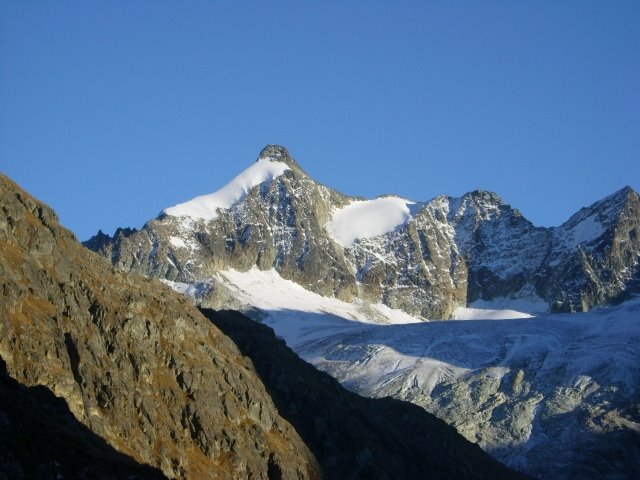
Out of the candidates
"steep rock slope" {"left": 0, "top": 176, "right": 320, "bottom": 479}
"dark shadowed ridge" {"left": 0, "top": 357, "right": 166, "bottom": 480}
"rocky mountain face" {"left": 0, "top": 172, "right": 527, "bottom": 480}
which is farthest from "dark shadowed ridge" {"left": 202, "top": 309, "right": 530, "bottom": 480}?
"dark shadowed ridge" {"left": 0, "top": 357, "right": 166, "bottom": 480}

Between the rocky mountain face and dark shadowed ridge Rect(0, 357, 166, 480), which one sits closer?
dark shadowed ridge Rect(0, 357, 166, 480)

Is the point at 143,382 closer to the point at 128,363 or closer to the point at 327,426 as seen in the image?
the point at 128,363

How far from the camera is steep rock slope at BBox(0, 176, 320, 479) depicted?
144 metres

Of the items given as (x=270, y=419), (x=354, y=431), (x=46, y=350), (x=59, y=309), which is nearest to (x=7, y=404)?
(x=46, y=350)

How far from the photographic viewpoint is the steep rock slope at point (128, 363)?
144000 mm

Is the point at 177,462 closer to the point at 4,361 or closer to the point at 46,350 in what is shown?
the point at 46,350

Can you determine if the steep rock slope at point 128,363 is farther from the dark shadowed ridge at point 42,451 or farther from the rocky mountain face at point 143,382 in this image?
the dark shadowed ridge at point 42,451

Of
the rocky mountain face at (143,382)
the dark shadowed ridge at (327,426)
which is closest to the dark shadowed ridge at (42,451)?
the rocky mountain face at (143,382)

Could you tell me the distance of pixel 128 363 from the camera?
158 m

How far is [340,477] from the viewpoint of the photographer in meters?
180

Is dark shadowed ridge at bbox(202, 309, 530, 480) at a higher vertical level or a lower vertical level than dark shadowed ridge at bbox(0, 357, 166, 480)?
higher

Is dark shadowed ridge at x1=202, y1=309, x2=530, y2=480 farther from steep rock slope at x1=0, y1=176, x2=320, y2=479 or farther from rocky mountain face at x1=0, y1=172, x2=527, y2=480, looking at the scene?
steep rock slope at x1=0, y1=176, x2=320, y2=479

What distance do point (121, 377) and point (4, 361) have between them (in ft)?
85.3

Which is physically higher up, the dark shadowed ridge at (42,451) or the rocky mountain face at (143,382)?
the rocky mountain face at (143,382)
